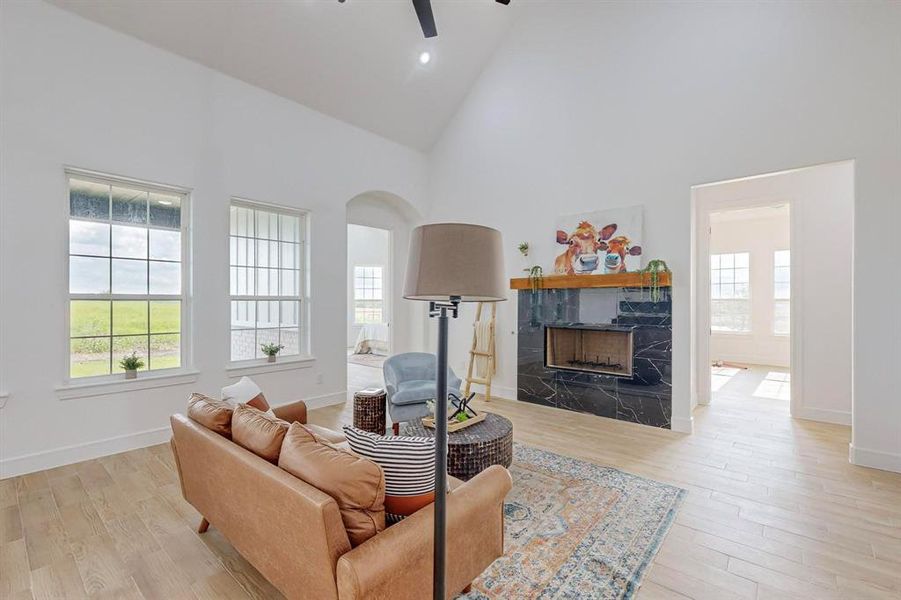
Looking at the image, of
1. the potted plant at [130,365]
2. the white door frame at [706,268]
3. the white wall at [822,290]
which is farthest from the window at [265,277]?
the white wall at [822,290]

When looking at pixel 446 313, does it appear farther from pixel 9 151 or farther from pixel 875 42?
pixel 875 42

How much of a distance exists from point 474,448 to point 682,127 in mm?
3934

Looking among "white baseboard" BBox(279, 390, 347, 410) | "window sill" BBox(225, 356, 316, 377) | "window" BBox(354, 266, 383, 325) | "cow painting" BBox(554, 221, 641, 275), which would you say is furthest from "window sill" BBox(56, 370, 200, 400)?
"window" BBox(354, 266, 383, 325)

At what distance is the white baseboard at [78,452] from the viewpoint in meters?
3.10

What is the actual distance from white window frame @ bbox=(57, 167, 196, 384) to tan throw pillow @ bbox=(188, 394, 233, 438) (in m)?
2.14

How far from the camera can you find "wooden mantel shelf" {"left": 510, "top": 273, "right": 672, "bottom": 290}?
428 centimetres

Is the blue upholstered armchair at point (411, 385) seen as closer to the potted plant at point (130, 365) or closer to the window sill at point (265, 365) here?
the window sill at point (265, 365)

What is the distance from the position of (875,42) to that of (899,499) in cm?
356

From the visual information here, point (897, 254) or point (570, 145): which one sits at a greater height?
point (570, 145)

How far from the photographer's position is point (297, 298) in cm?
505

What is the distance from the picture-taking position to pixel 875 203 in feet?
10.8

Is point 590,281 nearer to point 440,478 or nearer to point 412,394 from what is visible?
point 412,394

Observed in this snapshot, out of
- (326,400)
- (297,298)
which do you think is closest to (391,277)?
(297,298)

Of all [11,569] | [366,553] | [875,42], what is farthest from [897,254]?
[11,569]
